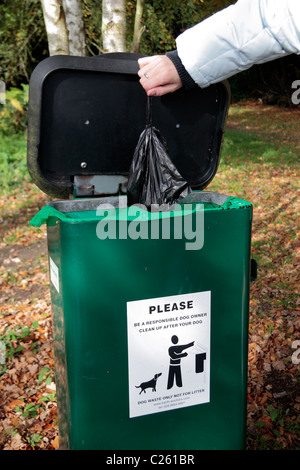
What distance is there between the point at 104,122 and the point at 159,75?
416mm

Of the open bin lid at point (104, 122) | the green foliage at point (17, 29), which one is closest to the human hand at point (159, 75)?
the open bin lid at point (104, 122)

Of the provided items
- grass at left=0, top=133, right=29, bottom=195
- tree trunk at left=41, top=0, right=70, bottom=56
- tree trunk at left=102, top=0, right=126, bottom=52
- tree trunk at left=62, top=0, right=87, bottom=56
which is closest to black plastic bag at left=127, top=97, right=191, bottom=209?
tree trunk at left=102, top=0, right=126, bottom=52

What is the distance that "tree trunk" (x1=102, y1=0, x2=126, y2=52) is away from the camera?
16.2ft

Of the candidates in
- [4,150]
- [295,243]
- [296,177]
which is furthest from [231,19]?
[4,150]

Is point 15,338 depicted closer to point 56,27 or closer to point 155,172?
point 155,172

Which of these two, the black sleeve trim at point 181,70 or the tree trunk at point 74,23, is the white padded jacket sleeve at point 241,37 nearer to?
the black sleeve trim at point 181,70

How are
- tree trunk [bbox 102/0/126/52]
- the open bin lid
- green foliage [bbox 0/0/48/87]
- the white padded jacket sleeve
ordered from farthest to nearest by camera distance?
1. green foliage [bbox 0/0/48/87]
2. tree trunk [bbox 102/0/126/52]
3. the open bin lid
4. the white padded jacket sleeve

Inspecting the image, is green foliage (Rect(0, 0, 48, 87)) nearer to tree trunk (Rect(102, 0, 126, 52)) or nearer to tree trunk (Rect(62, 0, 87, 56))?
tree trunk (Rect(62, 0, 87, 56))

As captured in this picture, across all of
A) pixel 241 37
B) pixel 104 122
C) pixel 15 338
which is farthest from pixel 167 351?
pixel 15 338

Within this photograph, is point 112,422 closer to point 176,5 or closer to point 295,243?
point 295,243

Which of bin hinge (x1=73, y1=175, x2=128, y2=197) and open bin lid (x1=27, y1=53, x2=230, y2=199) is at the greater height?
open bin lid (x1=27, y1=53, x2=230, y2=199)

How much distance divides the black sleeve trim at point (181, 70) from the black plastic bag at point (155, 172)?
0.78 feet

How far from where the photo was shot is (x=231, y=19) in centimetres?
171

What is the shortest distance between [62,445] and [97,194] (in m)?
1.14
